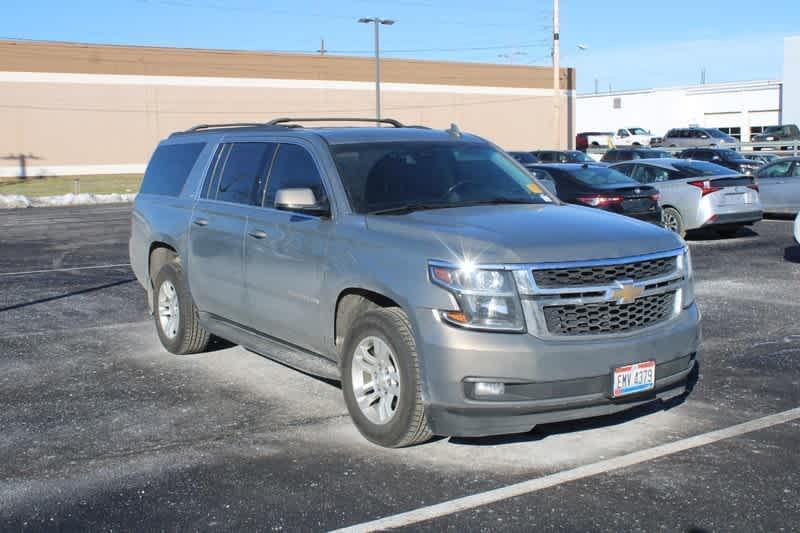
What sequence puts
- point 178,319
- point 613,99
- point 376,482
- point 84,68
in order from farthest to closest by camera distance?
point 613,99 < point 84,68 < point 178,319 < point 376,482

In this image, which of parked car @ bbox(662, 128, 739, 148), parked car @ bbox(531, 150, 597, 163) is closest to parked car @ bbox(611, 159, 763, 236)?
parked car @ bbox(531, 150, 597, 163)

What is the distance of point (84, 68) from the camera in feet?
176

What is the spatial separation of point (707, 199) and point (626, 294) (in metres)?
12.7

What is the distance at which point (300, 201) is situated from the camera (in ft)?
20.9

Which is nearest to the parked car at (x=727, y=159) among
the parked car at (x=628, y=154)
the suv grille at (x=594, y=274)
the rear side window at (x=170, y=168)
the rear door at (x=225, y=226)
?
the parked car at (x=628, y=154)

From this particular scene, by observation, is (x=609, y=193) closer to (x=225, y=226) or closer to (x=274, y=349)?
(x=225, y=226)

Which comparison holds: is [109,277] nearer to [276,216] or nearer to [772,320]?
[276,216]

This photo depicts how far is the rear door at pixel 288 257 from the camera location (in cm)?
A: 646

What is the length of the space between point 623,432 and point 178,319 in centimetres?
409

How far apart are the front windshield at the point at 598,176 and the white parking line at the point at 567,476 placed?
34.0 feet

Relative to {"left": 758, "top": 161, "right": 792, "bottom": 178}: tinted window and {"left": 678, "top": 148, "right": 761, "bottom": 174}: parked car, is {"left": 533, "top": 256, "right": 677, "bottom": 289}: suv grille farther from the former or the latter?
{"left": 678, "top": 148, "right": 761, "bottom": 174}: parked car

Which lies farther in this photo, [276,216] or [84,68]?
[84,68]

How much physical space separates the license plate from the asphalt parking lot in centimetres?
42

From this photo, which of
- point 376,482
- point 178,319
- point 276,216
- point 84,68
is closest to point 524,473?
point 376,482
